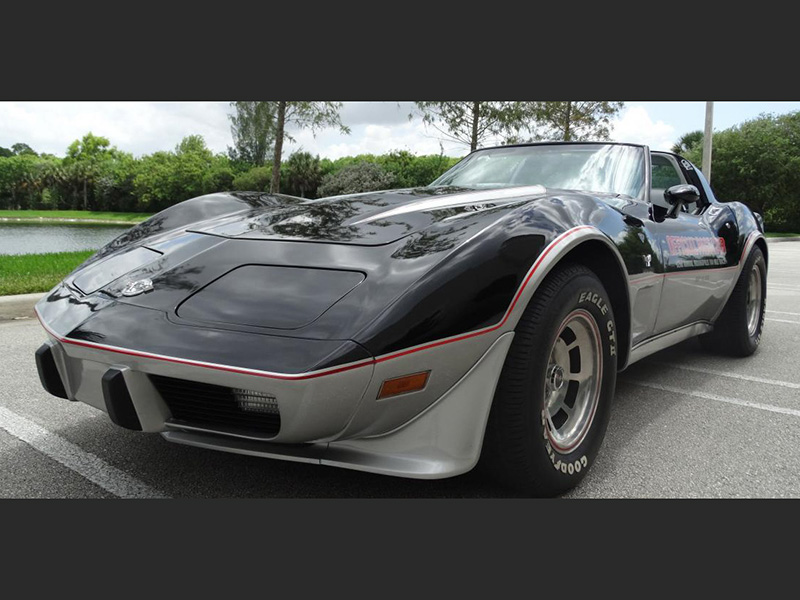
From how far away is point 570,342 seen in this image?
89.7 inches

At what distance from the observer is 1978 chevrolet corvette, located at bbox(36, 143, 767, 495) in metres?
1.71

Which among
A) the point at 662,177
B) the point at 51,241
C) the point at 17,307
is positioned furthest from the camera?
the point at 51,241

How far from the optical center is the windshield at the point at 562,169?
314 centimetres

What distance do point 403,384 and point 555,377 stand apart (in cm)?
73

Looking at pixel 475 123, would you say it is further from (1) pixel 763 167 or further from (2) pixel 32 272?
(1) pixel 763 167

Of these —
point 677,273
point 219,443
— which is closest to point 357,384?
point 219,443

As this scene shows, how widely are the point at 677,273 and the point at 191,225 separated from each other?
2291 millimetres

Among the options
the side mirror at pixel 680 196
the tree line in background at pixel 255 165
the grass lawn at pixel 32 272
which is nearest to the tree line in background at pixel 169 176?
the tree line in background at pixel 255 165

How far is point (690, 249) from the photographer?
3279mm

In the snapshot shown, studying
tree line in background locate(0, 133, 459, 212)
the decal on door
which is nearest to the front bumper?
the decal on door

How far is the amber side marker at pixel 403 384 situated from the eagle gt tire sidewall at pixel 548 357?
33 centimetres

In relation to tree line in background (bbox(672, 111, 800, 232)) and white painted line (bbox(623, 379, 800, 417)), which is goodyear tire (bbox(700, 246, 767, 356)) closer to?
white painted line (bbox(623, 379, 800, 417))

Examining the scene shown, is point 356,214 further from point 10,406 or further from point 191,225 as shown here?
point 10,406

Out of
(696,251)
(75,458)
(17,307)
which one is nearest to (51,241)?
(17,307)
